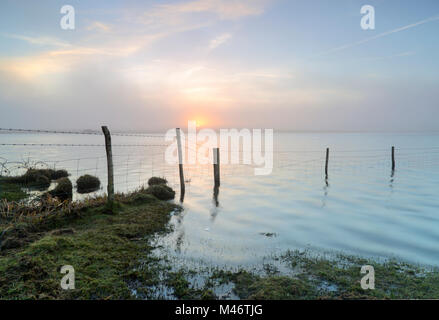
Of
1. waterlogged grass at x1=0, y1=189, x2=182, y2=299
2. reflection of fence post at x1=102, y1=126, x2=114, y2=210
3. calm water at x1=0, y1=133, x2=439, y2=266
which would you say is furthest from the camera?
reflection of fence post at x1=102, y1=126, x2=114, y2=210

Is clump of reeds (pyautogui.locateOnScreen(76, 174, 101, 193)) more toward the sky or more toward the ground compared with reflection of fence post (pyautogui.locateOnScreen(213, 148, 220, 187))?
more toward the ground

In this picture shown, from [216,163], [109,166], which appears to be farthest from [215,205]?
[109,166]

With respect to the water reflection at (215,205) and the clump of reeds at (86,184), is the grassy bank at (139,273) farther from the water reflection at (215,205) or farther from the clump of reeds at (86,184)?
the clump of reeds at (86,184)

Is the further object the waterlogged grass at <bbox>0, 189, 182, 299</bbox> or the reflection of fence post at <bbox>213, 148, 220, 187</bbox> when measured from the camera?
the reflection of fence post at <bbox>213, 148, 220, 187</bbox>

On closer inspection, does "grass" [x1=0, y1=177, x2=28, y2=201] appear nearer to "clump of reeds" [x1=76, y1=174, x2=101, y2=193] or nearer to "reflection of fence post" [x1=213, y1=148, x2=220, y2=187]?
"clump of reeds" [x1=76, y1=174, x2=101, y2=193]

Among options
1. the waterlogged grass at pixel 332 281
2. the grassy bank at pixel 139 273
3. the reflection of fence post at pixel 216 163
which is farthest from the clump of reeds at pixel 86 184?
the waterlogged grass at pixel 332 281

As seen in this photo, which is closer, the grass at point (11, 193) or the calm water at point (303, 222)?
the calm water at point (303, 222)

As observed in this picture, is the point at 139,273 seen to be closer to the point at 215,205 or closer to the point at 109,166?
the point at 109,166

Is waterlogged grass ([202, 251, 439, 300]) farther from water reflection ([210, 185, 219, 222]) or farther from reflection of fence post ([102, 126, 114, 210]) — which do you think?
reflection of fence post ([102, 126, 114, 210])

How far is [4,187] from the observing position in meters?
17.7

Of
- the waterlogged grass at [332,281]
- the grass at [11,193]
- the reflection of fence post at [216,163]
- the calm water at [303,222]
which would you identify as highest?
the reflection of fence post at [216,163]

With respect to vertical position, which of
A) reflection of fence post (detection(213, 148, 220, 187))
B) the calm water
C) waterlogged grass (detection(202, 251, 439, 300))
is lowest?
the calm water

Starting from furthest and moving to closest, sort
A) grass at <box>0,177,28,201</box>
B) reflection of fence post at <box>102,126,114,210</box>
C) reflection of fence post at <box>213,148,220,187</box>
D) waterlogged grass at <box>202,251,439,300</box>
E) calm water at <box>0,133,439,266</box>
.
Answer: reflection of fence post at <box>213,148,220,187</box> < grass at <box>0,177,28,201</box> < reflection of fence post at <box>102,126,114,210</box> < calm water at <box>0,133,439,266</box> < waterlogged grass at <box>202,251,439,300</box>

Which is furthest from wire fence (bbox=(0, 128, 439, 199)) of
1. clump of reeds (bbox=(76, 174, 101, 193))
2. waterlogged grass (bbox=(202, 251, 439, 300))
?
waterlogged grass (bbox=(202, 251, 439, 300))
